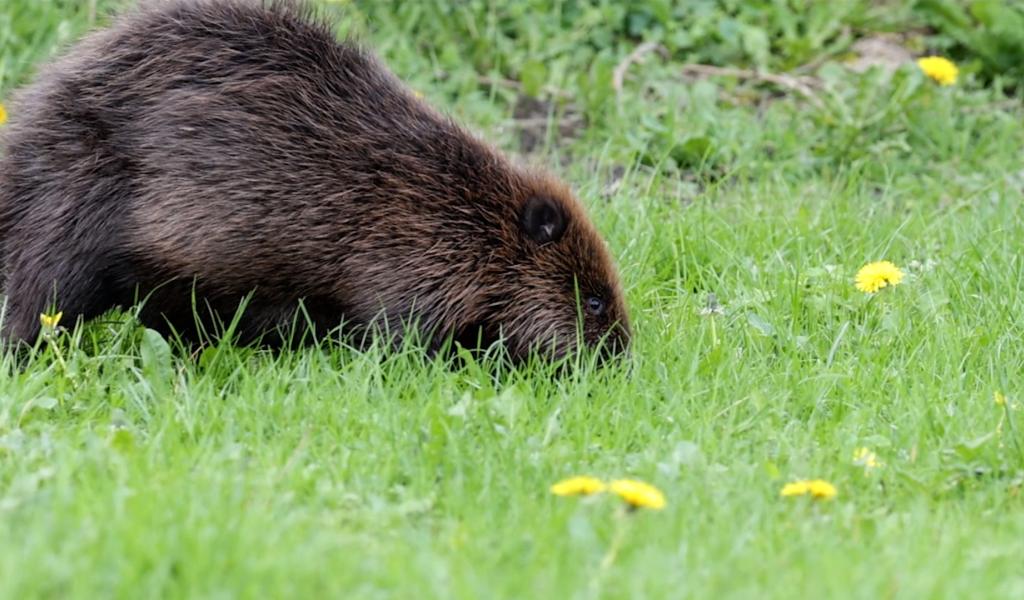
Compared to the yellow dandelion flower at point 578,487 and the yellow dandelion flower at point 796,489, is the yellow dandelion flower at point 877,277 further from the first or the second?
the yellow dandelion flower at point 578,487

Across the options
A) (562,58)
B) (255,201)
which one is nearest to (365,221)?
(255,201)

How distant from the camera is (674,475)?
13.0 ft

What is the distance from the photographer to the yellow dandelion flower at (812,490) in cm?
382

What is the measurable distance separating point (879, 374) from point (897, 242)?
1.41 meters

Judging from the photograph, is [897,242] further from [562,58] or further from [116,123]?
[116,123]

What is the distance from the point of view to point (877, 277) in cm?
552

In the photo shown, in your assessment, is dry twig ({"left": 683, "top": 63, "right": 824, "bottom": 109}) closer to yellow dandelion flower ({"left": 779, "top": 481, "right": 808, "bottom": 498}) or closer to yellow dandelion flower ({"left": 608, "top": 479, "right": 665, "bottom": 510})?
yellow dandelion flower ({"left": 779, "top": 481, "right": 808, "bottom": 498})

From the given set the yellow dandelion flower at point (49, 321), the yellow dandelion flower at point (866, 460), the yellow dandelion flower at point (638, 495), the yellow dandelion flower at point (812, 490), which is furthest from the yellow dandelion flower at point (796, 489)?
the yellow dandelion flower at point (49, 321)

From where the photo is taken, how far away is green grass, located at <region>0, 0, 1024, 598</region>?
3242 mm

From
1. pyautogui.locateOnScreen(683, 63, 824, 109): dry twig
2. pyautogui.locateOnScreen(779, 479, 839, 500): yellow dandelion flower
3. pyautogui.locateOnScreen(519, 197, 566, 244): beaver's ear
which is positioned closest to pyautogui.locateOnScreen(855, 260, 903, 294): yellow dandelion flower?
pyautogui.locateOnScreen(519, 197, 566, 244): beaver's ear

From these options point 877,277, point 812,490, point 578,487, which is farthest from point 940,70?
point 578,487

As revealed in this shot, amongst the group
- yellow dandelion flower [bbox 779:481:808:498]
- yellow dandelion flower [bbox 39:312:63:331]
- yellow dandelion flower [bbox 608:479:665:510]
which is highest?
yellow dandelion flower [bbox 608:479:665:510]

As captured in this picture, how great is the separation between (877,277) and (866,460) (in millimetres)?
1476

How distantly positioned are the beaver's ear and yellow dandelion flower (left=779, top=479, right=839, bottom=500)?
1702 mm
